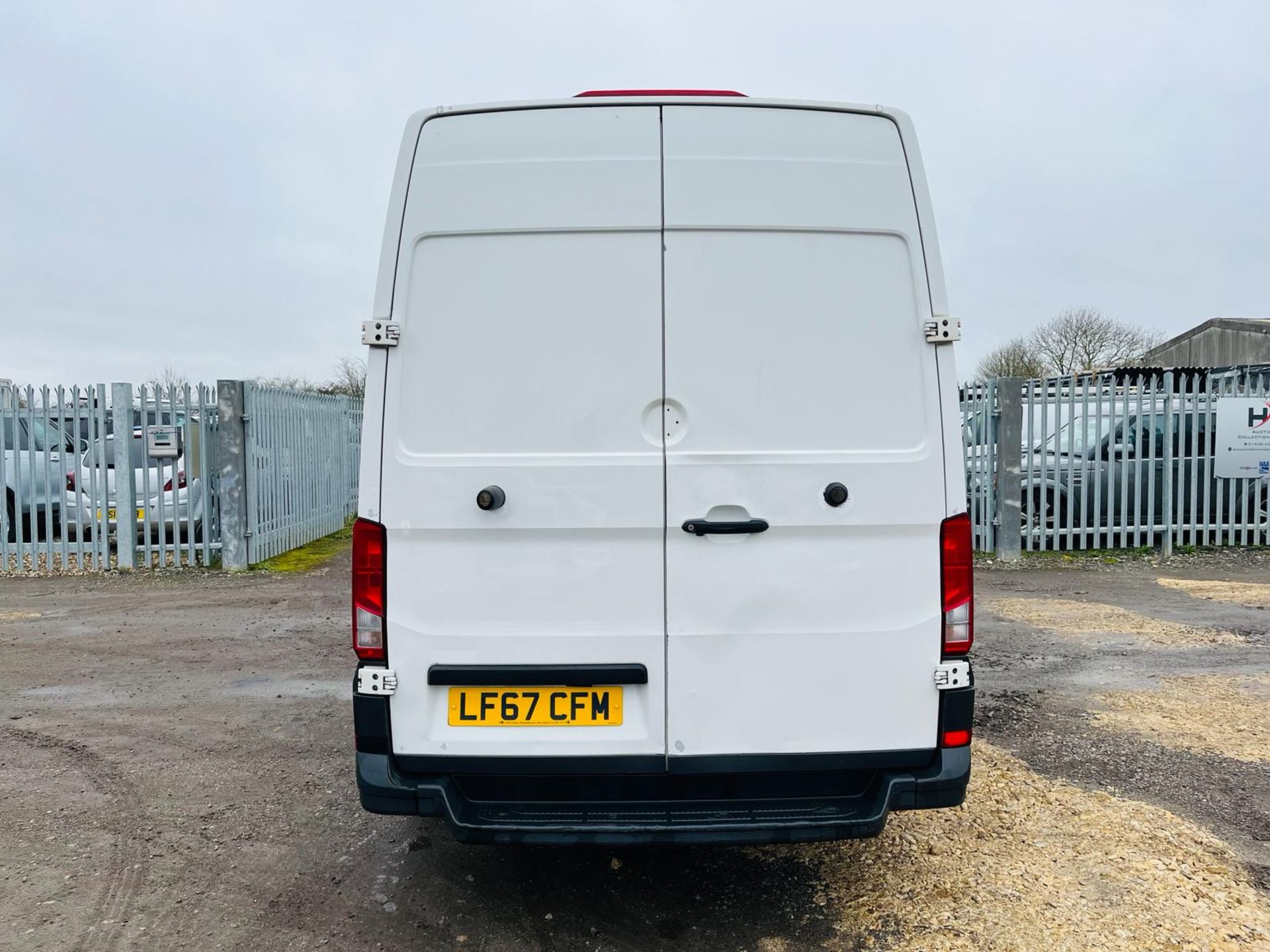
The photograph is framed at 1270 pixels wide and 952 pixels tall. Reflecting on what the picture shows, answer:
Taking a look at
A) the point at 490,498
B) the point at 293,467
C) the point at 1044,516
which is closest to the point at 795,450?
the point at 490,498

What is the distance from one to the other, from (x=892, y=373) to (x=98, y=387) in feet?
33.0

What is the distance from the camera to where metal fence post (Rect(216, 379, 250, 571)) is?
10.1 m

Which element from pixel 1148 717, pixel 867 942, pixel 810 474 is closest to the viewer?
pixel 810 474

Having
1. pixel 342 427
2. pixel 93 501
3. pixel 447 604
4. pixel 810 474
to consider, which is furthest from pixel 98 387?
pixel 810 474

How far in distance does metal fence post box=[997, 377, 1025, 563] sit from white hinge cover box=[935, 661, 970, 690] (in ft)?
26.6

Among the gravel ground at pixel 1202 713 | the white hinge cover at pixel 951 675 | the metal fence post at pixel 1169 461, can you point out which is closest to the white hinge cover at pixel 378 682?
the white hinge cover at pixel 951 675

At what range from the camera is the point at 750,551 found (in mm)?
2809

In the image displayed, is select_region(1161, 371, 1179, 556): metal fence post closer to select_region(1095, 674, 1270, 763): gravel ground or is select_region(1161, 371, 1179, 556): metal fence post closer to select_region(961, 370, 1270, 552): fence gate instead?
select_region(961, 370, 1270, 552): fence gate

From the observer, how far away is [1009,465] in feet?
33.9

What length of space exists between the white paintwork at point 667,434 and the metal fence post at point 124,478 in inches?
347

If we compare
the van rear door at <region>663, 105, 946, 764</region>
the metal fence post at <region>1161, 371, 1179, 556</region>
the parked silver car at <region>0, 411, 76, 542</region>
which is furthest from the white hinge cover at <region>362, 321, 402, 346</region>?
the metal fence post at <region>1161, 371, 1179, 556</region>

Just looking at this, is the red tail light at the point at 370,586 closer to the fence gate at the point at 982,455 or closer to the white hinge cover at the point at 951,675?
the white hinge cover at the point at 951,675

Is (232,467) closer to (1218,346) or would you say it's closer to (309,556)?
(309,556)

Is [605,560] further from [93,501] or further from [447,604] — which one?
[93,501]
